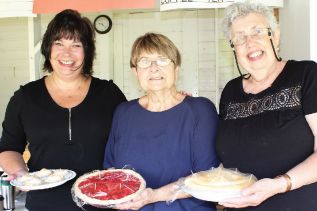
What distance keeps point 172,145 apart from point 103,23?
14.7ft

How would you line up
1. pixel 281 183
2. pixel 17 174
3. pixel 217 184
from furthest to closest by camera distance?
1. pixel 17 174
2. pixel 217 184
3. pixel 281 183

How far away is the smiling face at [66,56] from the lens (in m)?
1.92

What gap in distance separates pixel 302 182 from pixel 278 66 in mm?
521

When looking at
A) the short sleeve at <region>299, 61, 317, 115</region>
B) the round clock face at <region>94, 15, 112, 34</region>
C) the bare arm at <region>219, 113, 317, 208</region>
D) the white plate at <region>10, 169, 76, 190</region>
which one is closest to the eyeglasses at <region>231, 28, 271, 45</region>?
the short sleeve at <region>299, 61, 317, 115</region>

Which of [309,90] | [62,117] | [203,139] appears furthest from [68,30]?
[309,90]

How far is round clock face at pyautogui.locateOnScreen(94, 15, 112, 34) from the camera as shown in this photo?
5.77 m

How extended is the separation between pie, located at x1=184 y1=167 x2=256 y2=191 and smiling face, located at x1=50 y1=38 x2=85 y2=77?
872 millimetres

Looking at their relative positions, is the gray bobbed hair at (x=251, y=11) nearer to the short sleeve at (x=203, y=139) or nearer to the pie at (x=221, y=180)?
the short sleeve at (x=203, y=139)

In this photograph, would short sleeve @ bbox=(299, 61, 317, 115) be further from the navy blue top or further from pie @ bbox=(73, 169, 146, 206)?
pie @ bbox=(73, 169, 146, 206)

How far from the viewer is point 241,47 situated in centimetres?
161

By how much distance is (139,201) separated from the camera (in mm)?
1561

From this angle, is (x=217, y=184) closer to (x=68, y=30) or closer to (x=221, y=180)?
(x=221, y=180)

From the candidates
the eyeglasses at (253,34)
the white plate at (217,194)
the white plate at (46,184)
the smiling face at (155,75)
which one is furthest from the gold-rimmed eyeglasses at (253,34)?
the white plate at (46,184)

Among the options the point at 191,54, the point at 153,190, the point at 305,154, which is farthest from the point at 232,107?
the point at 191,54
